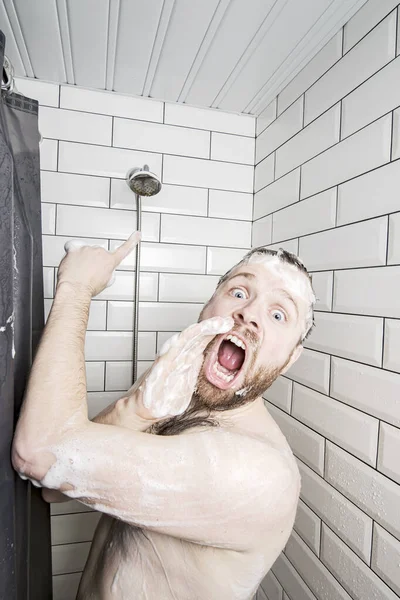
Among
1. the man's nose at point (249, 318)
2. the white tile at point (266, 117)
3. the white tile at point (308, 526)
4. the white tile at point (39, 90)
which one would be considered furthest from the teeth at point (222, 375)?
the white tile at point (39, 90)

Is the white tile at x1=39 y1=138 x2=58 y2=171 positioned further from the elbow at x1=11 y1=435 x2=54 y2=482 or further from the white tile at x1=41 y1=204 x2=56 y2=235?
the elbow at x1=11 y1=435 x2=54 y2=482

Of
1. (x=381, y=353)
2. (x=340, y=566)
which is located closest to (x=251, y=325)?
(x=381, y=353)

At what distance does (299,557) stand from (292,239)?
97 cm

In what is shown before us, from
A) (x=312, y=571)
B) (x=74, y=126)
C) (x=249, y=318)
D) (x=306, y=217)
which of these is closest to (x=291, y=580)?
(x=312, y=571)

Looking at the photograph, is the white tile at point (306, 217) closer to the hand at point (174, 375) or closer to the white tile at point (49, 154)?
the hand at point (174, 375)

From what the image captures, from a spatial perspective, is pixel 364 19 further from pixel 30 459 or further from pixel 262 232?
pixel 30 459

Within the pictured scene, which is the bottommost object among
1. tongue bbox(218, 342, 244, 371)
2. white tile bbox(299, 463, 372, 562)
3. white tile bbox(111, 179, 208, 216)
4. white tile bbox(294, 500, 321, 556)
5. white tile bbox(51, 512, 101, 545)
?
white tile bbox(51, 512, 101, 545)

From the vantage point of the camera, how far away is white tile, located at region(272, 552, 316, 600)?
39.5 inches

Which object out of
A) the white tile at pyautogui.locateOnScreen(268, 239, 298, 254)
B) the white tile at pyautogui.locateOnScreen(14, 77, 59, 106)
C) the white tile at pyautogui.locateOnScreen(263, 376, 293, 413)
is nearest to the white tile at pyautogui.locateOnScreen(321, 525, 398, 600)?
the white tile at pyautogui.locateOnScreen(263, 376, 293, 413)

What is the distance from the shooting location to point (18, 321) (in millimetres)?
→ 647

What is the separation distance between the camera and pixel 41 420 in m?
0.55

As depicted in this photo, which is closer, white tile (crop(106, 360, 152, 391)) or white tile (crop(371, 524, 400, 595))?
white tile (crop(371, 524, 400, 595))

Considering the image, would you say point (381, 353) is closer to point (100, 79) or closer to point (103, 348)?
point (103, 348)

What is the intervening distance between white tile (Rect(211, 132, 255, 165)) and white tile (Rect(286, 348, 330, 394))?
832 mm
